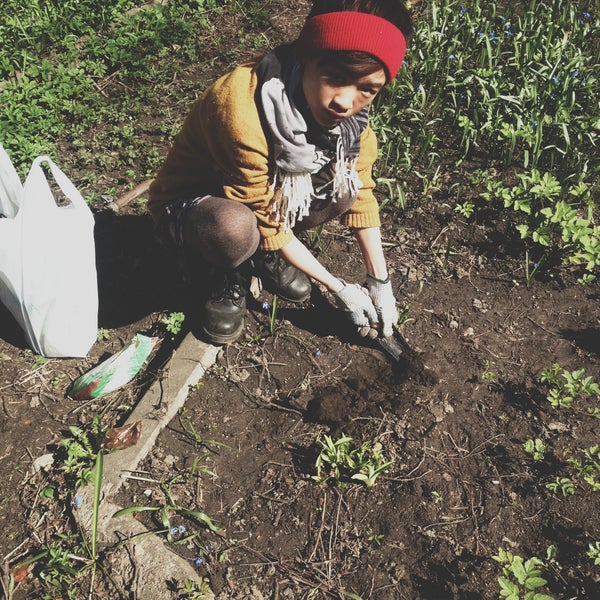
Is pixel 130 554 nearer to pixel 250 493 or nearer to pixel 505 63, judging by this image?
pixel 250 493

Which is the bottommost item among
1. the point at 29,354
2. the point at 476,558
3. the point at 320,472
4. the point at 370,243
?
the point at 476,558

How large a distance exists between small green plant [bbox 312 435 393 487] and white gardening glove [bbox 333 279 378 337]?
0.46 m

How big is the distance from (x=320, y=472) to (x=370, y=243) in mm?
880

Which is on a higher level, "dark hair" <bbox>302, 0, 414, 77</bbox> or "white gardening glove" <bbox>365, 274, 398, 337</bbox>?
"dark hair" <bbox>302, 0, 414, 77</bbox>

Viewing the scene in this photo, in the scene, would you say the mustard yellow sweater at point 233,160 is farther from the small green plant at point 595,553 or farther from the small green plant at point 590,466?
the small green plant at point 595,553

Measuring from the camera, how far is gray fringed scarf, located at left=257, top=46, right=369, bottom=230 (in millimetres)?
1689

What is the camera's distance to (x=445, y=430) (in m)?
2.12

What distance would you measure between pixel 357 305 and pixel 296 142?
2.29ft

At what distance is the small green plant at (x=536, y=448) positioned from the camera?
2.01 m

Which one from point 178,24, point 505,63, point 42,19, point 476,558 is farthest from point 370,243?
point 42,19

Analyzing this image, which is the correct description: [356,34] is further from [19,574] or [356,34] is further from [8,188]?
[19,574]

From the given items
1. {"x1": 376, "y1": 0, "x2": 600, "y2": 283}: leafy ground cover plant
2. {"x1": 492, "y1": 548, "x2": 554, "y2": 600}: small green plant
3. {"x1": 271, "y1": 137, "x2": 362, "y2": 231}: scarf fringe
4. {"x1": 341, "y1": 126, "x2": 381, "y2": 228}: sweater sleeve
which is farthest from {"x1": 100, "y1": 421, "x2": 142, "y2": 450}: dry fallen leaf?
{"x1": 376, "y1": 0, "x2": 600, "y2": 283}: leafy ground cover plant

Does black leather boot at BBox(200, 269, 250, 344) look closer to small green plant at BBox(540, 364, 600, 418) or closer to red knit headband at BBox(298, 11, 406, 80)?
red knit headband at BBox(298, 11, 406, 80)

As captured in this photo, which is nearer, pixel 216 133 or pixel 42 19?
pixel 216 133
